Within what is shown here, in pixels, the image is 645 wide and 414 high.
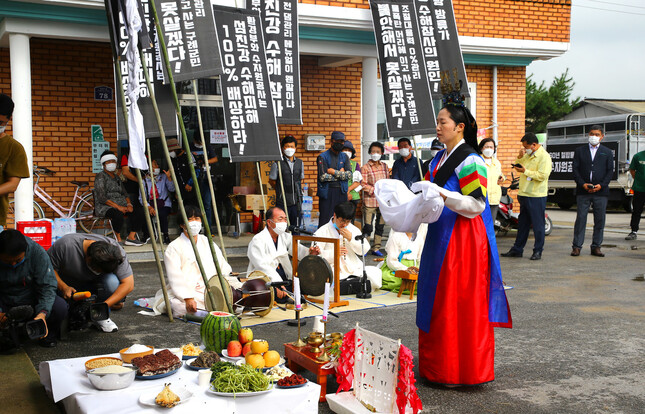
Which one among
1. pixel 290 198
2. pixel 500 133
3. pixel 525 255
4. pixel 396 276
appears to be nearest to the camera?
pixel 396 276

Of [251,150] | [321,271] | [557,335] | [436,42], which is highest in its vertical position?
[436,42]

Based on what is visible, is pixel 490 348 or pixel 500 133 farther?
pixel 500 133

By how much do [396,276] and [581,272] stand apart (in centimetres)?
339

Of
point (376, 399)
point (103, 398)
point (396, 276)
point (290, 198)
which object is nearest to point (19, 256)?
point (103, 398)

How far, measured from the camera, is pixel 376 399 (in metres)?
4.13

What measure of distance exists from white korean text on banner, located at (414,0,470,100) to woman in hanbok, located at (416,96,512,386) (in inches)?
296

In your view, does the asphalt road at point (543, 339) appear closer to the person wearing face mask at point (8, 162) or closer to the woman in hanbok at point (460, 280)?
the woman in hanbok at point (460, 280)

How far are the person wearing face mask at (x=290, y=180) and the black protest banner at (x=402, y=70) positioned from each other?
1.71 metres

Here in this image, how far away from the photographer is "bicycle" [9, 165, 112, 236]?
11344mm

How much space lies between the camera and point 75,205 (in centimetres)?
1174

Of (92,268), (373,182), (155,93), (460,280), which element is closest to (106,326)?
(92,268)

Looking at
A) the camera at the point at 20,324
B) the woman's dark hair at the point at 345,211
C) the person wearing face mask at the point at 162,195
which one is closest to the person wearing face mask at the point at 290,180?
the person wearing face mask at the point at 162,195

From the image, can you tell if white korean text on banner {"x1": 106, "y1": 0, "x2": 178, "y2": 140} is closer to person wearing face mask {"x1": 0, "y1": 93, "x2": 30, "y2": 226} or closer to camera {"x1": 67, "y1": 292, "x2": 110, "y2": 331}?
person wearing face mask {"x1": 0, "y1": 93, "x2": 30, "y2": 226}

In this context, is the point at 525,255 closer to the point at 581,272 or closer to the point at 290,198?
the point at 581,272
